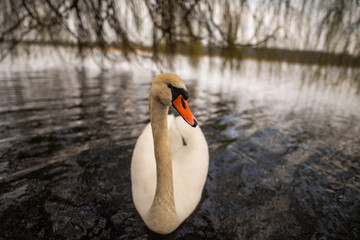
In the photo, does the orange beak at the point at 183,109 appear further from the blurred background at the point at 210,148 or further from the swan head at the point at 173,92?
the blurred background at the point at 210,148

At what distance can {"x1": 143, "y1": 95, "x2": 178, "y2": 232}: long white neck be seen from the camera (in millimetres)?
2082

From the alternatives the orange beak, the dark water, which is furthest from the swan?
the dark water

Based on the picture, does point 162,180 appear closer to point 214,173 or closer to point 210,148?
point 214,173

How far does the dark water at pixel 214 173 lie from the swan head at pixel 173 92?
71cm

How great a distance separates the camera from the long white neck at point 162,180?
2.08 metres

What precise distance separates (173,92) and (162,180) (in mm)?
878

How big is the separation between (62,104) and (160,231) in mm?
5953

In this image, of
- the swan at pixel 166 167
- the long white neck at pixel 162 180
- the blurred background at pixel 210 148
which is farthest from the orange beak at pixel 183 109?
the blurred background at pixel 210 148

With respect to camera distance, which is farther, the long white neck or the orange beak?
the long white neck

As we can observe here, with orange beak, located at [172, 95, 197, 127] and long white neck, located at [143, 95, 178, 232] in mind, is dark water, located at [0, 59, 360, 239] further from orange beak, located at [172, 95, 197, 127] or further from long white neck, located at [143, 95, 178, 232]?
orange beak, located at [172, 95, 197, 127]

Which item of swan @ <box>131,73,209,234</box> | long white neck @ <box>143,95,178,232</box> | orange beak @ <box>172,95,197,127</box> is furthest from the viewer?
long white neck @ <box>143,95,178,232</box>

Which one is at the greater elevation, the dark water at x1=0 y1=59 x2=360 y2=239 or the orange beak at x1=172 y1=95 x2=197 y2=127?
the orange beak at x1=172 y1=95 x2=197 y2=127

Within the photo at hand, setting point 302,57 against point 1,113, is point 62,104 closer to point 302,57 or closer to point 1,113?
point 1,113

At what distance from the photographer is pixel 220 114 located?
22.2ft
